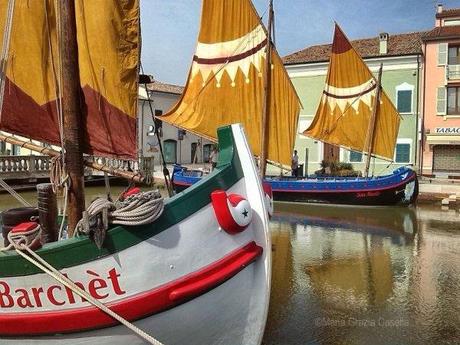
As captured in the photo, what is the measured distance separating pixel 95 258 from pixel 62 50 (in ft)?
8.33

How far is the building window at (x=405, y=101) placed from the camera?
30.1 m

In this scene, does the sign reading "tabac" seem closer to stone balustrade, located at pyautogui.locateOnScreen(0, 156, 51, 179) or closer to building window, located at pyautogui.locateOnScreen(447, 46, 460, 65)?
building window, located at pyautogui.locateOnScreen(447, 46, 460, 65)

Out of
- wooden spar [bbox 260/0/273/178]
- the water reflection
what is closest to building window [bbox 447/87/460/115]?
the water reflection

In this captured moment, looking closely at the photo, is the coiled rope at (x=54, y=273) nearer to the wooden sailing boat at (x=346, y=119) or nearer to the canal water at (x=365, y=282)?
the canal water at (x=365, y=282)

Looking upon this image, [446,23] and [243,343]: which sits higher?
[446,23]

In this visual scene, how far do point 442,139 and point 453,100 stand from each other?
266 cm

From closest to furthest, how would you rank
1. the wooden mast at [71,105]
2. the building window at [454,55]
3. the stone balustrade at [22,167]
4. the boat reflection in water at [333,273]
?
the wooden mast at [71,105]
the boat reflection in water at [333,273]
the stone balustrade at [22,167]
the building window at [454,55]

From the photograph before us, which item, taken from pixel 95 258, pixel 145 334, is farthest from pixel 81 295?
pixel 145 334

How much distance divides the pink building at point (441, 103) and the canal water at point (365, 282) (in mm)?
14316

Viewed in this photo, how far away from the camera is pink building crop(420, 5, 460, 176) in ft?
→ 95.4

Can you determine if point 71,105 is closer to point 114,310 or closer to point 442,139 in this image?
point 114,310

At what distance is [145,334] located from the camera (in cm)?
423

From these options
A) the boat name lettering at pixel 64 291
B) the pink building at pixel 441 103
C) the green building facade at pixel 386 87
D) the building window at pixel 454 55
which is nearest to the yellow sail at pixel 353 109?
the green building facade at pixel 386 87

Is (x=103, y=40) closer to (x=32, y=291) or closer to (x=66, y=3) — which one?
(x=66, y=3)
